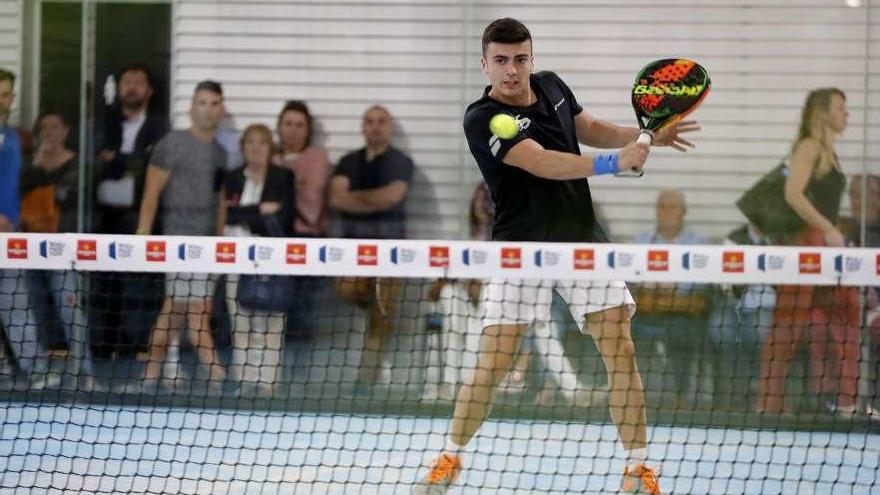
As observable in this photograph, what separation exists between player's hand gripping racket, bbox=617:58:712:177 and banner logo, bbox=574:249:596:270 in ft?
1.81

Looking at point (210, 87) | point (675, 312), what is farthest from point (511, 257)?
point (210, 87)

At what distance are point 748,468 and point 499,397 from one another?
85.4 inches

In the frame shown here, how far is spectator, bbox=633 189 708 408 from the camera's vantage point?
867cm

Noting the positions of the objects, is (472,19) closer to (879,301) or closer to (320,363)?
(320,363)

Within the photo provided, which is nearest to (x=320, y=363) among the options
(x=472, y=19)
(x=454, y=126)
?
(x=454, y=126)

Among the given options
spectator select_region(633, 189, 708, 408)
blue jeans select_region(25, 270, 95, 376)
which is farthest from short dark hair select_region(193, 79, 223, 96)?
spectator select_region(633, 189, 708, 408)

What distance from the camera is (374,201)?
8969 mm

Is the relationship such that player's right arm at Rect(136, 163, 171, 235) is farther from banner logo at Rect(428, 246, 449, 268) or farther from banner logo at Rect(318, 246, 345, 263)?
banner logo at Rect(428, 246, 449, 268)

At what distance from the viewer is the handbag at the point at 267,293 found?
8758 mm

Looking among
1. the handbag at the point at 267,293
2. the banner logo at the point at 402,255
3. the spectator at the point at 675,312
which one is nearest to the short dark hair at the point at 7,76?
the handbag at the point at 267,293

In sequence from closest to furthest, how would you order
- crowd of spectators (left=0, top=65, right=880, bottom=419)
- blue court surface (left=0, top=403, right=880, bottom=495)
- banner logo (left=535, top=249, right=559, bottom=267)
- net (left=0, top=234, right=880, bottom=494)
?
banner logo (left=535, top=249, right=559, bottom=267) → blue court surface (left=0, top=403, right=880, bottom=495) → net (left=0, top=234, right=880, bottom=494) → crowd of spectators (left=0, top=65, right=880, bottom=419)

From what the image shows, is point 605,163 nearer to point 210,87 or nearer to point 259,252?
point 259,252

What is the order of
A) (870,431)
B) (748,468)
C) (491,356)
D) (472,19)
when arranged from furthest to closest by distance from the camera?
(472,19) < (870,431) < (748,468) < (491,356)

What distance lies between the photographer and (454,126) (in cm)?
888
